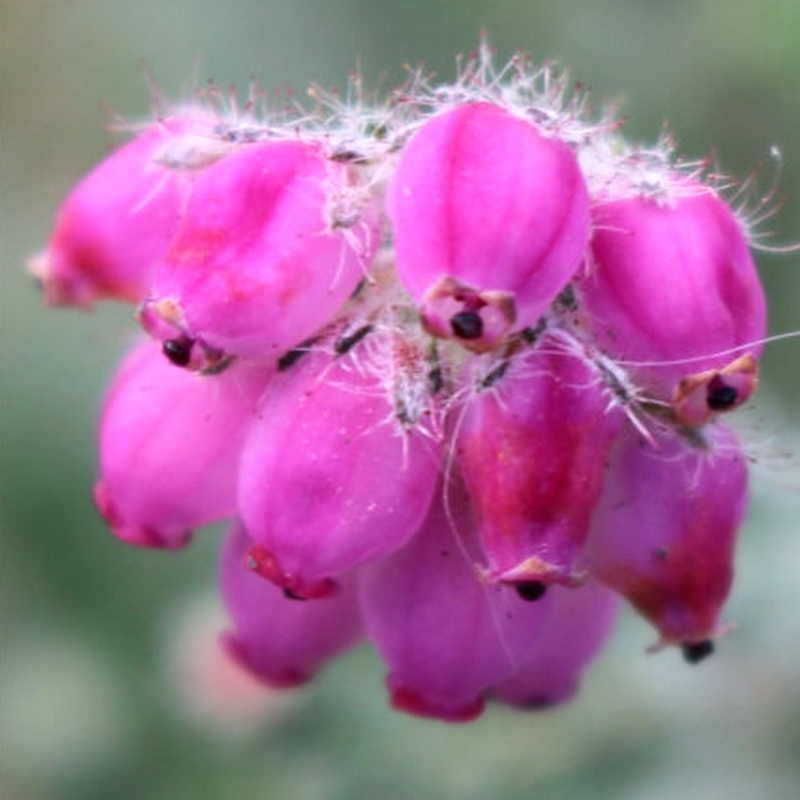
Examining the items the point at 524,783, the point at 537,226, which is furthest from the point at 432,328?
the point at 524,783

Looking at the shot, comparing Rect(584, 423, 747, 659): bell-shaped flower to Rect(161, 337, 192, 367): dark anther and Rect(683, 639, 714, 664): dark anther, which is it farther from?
Rect(161, 337, 192, 367): dark anther

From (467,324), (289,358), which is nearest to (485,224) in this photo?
(467,324)

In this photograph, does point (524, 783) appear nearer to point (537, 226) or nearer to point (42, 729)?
point (42, 729)

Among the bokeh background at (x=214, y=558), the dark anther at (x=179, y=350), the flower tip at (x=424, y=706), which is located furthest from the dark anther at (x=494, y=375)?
the bokeh background at (x=214, y=558)

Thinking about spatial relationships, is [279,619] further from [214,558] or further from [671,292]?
[214,558]

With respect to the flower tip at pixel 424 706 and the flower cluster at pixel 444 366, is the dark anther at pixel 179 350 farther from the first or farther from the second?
the flower tip at pixel 424 706

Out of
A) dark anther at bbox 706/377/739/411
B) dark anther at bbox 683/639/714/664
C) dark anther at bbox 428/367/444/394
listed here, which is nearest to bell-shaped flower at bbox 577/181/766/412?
dark anther at bbox 706/377/739/411

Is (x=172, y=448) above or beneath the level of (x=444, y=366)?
beneath
